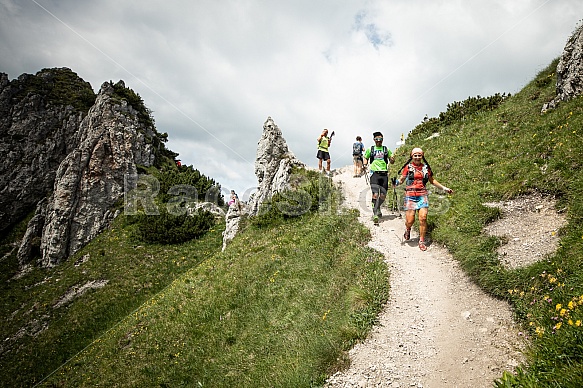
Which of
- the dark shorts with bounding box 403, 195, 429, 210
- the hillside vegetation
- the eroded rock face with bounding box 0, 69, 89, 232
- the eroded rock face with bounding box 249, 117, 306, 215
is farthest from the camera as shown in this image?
the eroded rock face with bounding box 0, 69, 89, 232

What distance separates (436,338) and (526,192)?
642 centimetres

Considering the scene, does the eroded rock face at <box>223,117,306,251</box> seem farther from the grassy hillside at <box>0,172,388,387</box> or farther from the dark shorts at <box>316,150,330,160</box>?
the dark shorts at <box>316,150,330,160</box>

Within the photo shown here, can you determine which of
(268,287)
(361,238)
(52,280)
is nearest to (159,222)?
(52,280)

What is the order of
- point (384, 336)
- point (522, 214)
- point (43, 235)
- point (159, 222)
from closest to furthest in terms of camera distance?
point (384, 336), point (522, 214), point (159, 222), point (43, 235)

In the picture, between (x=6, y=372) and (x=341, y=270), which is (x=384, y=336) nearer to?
(x=341, y=270)

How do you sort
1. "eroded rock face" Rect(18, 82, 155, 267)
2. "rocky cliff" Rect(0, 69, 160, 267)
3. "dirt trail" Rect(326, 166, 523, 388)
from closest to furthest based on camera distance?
"dirt trail" Rect(326, 166, 523, 388)
"eroded rock face" Rect(18, 82, 155, 267)
"rocky cliff" Rect(0, 69, 160, 267)

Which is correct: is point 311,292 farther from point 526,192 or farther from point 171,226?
point 171,226

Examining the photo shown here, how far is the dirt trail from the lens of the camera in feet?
18.2

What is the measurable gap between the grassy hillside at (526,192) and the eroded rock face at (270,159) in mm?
10896

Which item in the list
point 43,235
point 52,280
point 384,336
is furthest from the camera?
A: point 43,235

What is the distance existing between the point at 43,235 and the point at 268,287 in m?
31.4

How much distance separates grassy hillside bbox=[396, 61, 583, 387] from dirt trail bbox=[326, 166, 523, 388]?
44 centimetres

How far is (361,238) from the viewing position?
1248cm

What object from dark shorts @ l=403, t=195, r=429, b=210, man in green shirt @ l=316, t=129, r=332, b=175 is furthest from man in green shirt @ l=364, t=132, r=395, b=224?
man in green shirt @ l=316, t=129, r=332, b=175
